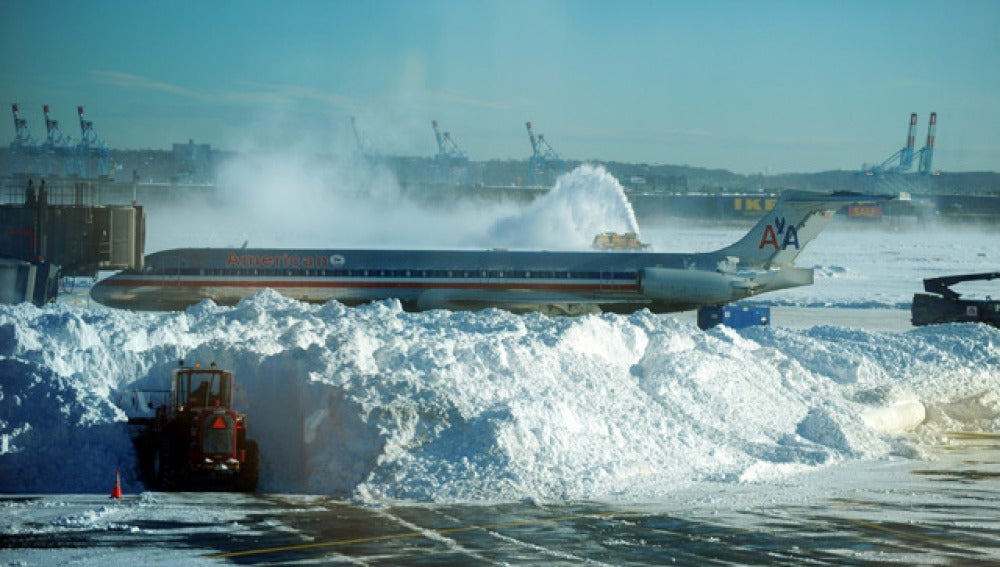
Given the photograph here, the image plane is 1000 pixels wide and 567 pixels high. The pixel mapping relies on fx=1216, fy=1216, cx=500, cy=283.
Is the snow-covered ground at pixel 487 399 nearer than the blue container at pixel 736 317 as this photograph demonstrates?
Yes

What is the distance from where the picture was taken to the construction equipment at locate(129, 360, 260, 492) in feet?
60.3

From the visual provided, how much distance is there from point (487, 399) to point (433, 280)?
71.4ft

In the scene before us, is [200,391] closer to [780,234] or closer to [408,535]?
[408,535]

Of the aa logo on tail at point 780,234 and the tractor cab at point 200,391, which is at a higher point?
the aa logo on tail at point 780,234

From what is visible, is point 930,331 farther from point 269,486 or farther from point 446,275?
point 269,486

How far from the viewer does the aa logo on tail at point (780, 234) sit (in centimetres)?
4481

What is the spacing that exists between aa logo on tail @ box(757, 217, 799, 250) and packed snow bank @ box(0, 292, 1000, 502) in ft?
49.3

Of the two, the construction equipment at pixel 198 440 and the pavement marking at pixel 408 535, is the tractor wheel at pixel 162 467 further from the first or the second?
the pavement marking at pixel 408 535

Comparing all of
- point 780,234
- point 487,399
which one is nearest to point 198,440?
point 487,399

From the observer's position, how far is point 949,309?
43094mm

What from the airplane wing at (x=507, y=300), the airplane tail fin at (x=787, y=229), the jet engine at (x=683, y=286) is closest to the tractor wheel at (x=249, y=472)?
the airplane wing at (x=507, y=300)

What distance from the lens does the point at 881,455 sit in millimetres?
24141

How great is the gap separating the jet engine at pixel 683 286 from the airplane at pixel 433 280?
4 cm

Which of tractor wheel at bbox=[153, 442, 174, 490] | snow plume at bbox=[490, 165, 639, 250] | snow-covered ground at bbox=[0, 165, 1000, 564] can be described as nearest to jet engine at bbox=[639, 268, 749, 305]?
snow-covered ground at bbox=[0, 165, 1000, 564]
